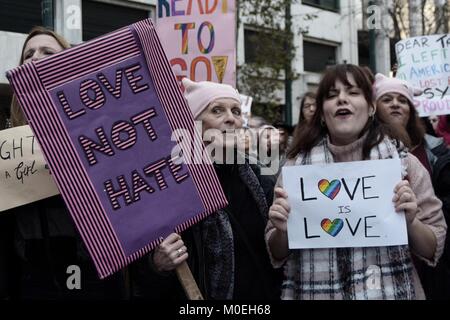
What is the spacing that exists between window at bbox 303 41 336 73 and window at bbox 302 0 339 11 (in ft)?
3.47

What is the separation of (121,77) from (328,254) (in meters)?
1.04

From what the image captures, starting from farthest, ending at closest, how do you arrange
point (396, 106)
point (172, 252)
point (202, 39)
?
1. point (202, 39)
2. point (396, 106)
3. point (172, 252)

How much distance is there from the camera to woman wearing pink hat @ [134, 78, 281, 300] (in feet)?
8.55

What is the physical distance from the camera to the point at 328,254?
2.63 metres

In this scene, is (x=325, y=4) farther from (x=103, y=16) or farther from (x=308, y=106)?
(x=308, y=106)

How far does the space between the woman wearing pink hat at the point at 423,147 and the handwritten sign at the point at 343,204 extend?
14.1 inches

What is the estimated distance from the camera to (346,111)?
2703 mm

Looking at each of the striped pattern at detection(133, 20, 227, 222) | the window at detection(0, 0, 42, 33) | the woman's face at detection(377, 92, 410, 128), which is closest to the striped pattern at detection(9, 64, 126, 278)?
the striped pattern at detection(133, 20, 227, 222)

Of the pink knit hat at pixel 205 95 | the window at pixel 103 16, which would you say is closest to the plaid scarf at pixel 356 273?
the pink knit hat at pixel 205 95

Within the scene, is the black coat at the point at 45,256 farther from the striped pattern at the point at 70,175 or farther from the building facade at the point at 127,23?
the building facade at the point at 127,23

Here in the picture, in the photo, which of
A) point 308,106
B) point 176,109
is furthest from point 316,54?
point 176,109

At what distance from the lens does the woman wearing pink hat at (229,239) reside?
2.61 m

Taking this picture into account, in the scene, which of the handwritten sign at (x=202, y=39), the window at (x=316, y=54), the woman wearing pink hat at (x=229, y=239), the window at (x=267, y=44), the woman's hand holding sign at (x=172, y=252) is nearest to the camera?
the woman's hand holding sign at (x=172, y=252)

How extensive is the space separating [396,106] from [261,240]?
1.31m
